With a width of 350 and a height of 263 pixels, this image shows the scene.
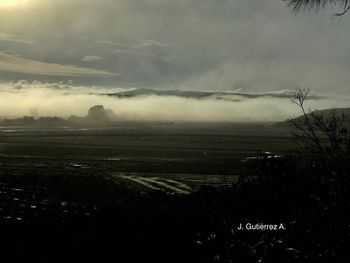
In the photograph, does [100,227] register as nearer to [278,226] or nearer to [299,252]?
[278,226]

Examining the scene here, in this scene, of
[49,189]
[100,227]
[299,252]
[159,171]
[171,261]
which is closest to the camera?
[299,252]

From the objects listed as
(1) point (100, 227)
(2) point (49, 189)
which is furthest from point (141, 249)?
(2) point (49, 189)

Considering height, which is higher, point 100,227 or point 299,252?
point 299,252

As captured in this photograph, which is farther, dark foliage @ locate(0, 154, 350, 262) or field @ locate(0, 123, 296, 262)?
field @ locate(0, 123, 296, 262)

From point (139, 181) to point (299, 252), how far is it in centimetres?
3568

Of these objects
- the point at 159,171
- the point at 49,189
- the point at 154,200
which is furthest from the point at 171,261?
the point at 159,171

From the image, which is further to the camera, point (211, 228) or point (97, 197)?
point (97, 197)

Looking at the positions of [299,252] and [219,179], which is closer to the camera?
[299,252]

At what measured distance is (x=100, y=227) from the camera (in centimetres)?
1855

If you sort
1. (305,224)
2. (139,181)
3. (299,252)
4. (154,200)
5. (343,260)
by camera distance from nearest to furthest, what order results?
(343,260) → (299,252) → (305,224) → (154,200) → (139,181)

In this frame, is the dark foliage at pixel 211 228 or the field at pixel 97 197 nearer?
the dark foliage at pixel 211 228

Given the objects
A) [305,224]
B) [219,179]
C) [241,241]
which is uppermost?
[305,224]

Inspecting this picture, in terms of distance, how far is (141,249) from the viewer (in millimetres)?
14945

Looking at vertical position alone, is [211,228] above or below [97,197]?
above
